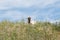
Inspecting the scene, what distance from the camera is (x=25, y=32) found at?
1076cm

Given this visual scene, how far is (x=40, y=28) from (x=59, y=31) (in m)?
3.25

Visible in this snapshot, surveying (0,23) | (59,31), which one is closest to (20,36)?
(0,23)

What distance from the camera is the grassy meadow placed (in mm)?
10087

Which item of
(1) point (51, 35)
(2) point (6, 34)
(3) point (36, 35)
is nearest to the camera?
(2) point (6, 34)

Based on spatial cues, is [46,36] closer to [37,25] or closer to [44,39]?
[44,39]

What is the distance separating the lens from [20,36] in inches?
404

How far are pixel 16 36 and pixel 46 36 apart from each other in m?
1.71

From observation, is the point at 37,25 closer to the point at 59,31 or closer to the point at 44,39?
the point at 44,39

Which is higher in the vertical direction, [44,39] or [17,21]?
[17,21]

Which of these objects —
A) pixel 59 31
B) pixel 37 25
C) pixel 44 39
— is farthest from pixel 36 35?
pixel 59 31

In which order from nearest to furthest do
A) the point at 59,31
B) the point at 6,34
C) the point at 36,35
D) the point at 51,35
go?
the point at 6,34 < the point at 36,35 < the point at 51,35 < the point at 59,31

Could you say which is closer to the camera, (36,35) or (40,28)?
(36,35)

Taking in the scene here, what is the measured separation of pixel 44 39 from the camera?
36.5 ft

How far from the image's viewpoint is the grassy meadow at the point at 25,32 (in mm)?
10087
